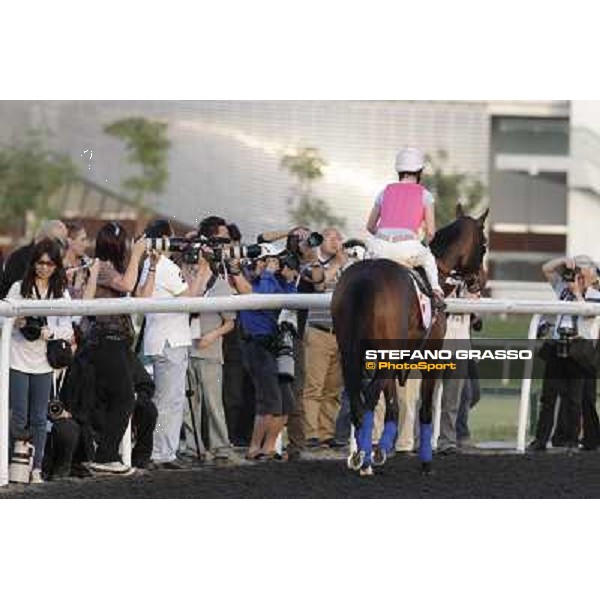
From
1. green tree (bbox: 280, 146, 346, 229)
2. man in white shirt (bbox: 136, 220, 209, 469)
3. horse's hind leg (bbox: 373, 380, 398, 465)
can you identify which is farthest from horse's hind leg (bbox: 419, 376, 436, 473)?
man in white shirt (bbox: 136, 220, 209, 469)

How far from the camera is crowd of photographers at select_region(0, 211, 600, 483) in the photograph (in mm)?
11742

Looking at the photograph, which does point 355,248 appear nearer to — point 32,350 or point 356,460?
point 356,460

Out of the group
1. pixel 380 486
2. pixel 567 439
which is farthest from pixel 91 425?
pixel 567 439

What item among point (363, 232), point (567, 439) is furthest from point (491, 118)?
Result: point (567, 439)

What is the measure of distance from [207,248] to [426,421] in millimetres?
1358

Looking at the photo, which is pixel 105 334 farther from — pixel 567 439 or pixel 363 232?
pixel 567 439

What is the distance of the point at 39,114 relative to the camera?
11719 mm

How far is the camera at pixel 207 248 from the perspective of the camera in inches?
467

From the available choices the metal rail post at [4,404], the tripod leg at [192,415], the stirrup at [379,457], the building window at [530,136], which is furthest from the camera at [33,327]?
the building window at [530,136]

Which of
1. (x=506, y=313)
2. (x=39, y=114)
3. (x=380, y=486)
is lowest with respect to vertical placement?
(x=380, y=486)

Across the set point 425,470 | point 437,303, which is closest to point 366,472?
point 425,470

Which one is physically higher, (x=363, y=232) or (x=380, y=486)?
(x=363, y=232)

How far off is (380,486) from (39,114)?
2.39 meters

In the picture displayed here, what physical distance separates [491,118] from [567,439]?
1.69 metres
